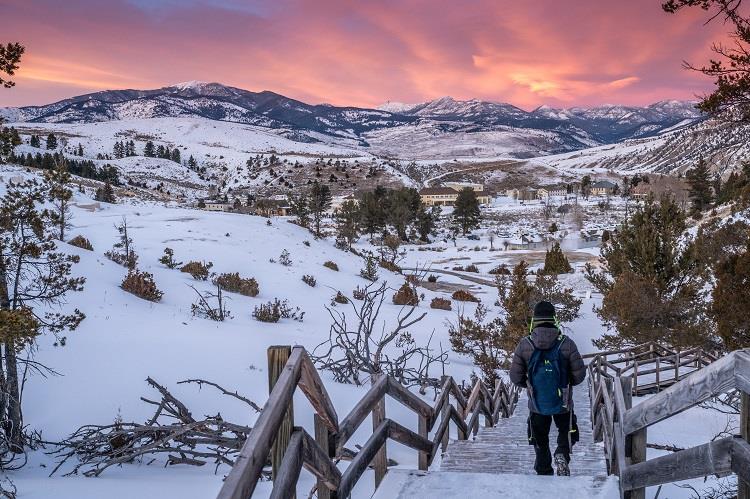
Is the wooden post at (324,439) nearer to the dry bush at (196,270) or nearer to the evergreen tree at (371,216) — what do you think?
the dry bush at (196,270)

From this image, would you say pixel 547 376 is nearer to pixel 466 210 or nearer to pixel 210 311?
pixel 210 311

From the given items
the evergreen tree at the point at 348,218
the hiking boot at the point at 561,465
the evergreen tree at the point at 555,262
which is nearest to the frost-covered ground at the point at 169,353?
the hiking boot at the point at 561,465

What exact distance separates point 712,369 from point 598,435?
5249 mm

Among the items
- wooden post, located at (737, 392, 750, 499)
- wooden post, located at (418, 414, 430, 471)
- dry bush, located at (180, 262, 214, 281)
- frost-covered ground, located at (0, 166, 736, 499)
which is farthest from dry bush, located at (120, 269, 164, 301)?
wooden post, located at (737, 392, 750, 499)

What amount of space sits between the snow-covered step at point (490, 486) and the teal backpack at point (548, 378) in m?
0.98

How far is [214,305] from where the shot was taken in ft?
46.6

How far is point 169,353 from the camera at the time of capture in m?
9.08

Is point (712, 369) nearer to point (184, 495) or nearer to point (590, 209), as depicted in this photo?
point (184, 495)

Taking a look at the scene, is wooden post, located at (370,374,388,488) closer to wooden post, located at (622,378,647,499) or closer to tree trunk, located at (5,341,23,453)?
wooden post, located at (622,378,647,499)

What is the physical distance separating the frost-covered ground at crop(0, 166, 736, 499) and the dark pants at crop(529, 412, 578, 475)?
1.68 meters

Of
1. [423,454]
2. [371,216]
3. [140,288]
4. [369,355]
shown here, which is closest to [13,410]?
[423,454]

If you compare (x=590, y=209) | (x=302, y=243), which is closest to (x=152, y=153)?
(x=590, y=209)

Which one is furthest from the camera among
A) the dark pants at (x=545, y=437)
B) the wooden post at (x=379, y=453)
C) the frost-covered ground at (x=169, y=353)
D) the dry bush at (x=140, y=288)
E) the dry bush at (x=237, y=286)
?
the dry bush at (x=237, y=286)

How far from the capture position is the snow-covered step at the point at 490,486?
366cm
